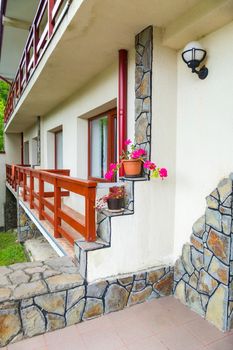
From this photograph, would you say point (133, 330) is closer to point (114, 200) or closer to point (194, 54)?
point (114, 200)

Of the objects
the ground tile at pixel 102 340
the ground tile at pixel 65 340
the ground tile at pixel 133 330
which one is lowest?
the ground tile at pixel 65 340

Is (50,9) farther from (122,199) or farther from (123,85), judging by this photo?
(122,199)

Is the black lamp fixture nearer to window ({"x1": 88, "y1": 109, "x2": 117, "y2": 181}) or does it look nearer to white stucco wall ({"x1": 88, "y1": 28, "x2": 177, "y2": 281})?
white stucco wall ({"x1": 88, "y1": 28, "x2": 177, "y2": 281})

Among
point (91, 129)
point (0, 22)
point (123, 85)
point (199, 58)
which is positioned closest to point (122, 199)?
point (123, 85)

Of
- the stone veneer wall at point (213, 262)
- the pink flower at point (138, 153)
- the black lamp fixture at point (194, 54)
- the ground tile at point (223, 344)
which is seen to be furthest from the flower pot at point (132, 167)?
the ground tile at point (223, 344)

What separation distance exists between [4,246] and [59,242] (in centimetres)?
575

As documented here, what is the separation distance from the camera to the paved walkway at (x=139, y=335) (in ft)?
7.45

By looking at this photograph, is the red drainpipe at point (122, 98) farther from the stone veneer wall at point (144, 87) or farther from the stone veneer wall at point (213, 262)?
the stone veneer wall at point (213, 262)

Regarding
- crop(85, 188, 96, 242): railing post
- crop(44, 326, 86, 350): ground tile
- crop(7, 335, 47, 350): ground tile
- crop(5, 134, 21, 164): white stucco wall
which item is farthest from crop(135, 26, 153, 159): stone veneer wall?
crop(5, 134, 21, 164): white stucco wall

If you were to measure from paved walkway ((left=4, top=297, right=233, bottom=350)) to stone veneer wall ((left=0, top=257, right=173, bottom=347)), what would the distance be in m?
0.09

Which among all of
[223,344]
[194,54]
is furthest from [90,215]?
[194,54]

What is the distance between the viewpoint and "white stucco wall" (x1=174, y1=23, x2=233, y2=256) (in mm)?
2467

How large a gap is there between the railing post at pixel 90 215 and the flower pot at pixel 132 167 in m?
0.46

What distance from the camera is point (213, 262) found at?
2555 mm
